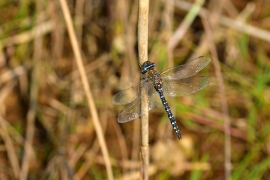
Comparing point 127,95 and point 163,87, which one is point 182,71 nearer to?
point 163,87

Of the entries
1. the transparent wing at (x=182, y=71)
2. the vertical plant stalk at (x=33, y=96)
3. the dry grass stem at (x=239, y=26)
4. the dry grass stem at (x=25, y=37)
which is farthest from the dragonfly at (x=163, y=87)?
the dry grass stem at (x=25, y=37)

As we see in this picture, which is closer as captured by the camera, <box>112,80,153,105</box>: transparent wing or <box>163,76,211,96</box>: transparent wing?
<box>112,80,153,105</box>: transparent wing

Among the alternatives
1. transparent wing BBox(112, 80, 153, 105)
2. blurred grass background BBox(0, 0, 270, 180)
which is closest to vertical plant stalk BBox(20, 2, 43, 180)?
blurred grass background BBox(0, 0, 270, 180)

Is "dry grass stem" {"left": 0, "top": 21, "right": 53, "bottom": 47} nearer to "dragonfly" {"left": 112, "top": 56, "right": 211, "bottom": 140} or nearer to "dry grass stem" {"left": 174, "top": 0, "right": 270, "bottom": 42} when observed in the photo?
"dry grass stem" {"left": 174, "top": 0, "right": 270, "bottom": 42}

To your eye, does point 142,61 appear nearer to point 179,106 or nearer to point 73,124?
point 179,106

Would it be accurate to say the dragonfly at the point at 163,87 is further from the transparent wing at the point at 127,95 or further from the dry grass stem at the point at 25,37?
the dry grass stem at the point at 25,37

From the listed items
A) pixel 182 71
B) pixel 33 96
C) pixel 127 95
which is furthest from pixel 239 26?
pixel 33 96
